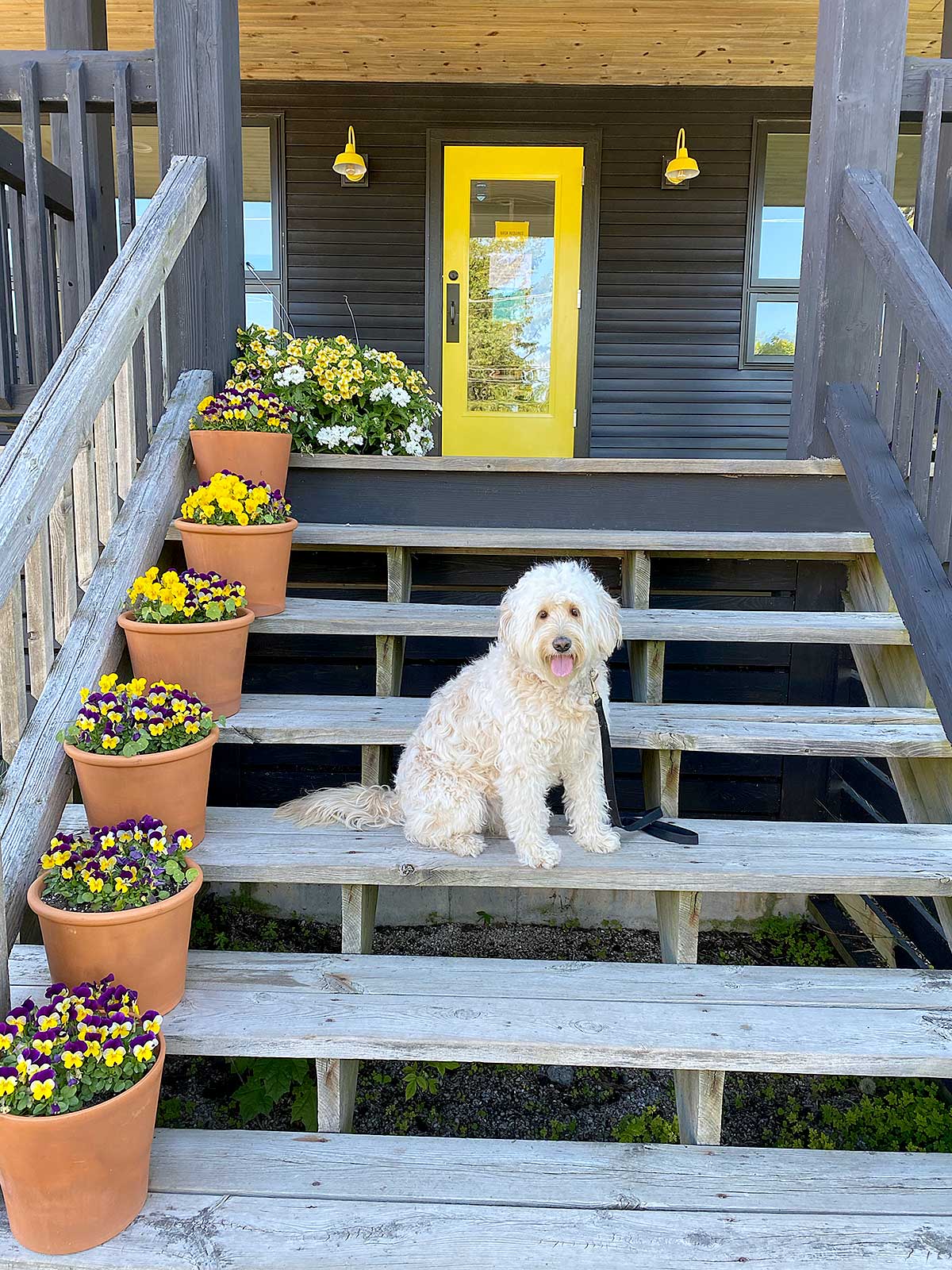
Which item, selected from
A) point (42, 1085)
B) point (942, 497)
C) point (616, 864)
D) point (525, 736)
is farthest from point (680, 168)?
point (42, 1085)

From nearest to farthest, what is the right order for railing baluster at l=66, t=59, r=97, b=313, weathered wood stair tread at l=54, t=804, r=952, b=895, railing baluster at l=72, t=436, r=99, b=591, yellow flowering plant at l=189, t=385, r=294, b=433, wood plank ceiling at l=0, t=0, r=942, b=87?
weathered wood stair tread at l=54, t=804, r=952, b=895 < railing baluster at l=72, t=436, r=99, b=591 < yellow flowering plant at l=189, t=385, r=294, b=433 < railing baluster at l=66, t=59, r=97, b=313 < wood plank ceiling at l=0, t=0, r=942, b=87

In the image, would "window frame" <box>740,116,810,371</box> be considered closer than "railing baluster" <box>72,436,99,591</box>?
No

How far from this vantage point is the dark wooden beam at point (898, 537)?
2184 mm

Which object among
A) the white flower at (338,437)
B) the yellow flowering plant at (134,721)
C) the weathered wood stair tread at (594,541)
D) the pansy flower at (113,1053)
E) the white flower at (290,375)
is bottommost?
the pansy flower at (113,1053)

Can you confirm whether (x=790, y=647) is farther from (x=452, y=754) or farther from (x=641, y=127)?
(x=641, y=127)

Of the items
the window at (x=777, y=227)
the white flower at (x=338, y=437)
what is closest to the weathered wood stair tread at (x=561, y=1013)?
the white flower at (x=338, y=437)

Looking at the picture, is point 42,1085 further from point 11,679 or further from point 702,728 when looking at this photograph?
point 702,728

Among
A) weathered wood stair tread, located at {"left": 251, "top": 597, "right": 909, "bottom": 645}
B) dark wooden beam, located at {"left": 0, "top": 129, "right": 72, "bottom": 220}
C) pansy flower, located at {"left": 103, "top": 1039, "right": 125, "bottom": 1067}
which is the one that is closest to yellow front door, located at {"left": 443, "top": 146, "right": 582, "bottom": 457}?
dark wooden beam, located at {"left": 0, "top": 129, "right": 72, "bottom": 220}

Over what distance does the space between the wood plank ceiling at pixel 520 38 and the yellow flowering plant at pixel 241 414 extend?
3.68m

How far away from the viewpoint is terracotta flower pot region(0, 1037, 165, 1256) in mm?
1261

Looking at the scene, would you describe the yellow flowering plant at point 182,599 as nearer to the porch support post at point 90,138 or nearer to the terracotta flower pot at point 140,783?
the terracotta flower pot at point 140,783

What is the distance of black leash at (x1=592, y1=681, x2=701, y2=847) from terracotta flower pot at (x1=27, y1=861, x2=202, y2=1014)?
90cm

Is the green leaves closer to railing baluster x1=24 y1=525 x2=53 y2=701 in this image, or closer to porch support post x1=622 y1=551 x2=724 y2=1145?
porch support post x1=622 y1=551 x2=724 y2=1145

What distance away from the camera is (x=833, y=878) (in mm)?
1892
